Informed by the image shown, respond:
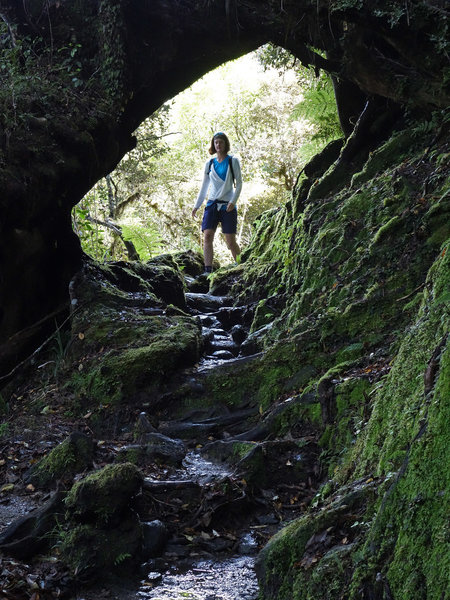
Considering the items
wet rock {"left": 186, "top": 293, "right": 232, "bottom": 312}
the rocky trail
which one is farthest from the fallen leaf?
wet rock {"left": 186, "top": 293, "right": 232, "bottom": 312}

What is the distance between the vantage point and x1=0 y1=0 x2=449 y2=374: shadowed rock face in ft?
23.8

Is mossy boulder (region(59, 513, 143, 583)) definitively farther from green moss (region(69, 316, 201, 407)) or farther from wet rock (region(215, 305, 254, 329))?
wet rock (region(215, 305, 254, 329))

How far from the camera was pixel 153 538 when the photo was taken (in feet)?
13.0

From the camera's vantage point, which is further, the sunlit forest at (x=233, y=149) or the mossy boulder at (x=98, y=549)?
the sunlit forest at (x=233, y=149)

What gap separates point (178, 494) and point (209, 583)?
3.22 ft

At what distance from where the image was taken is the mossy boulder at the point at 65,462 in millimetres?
4977

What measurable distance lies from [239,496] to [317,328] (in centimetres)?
228

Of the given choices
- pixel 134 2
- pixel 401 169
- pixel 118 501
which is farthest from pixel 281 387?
pixel 134 2

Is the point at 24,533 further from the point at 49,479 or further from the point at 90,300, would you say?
the point at 90,300

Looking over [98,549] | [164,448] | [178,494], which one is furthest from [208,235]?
[98,549]

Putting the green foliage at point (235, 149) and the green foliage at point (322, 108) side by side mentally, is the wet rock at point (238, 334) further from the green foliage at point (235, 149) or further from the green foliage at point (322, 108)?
the green foliage at point (235, 149)

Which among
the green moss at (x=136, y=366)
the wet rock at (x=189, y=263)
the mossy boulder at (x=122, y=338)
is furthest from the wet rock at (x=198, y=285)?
the green moss at (x=136, y=366)

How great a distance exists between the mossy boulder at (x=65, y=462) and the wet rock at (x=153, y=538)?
115 centimetres

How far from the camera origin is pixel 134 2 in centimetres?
855
